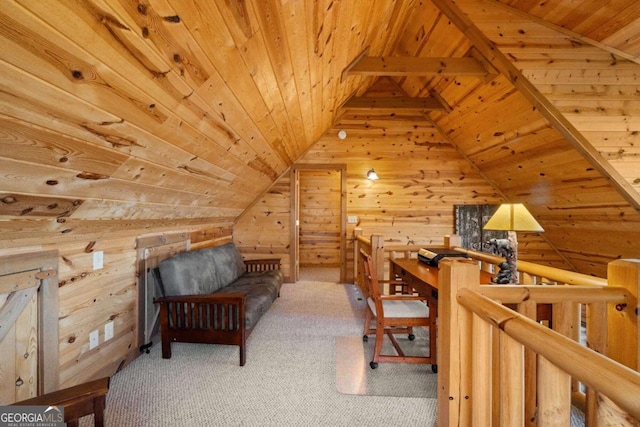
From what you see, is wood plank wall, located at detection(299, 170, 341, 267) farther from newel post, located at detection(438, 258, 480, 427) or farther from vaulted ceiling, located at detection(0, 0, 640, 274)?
newel post, located at detection(438, 258, 480, 427)

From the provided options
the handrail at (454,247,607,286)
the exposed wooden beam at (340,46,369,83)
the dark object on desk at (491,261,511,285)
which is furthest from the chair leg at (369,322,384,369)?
the exposed wooden beam at (340,46,369,83)

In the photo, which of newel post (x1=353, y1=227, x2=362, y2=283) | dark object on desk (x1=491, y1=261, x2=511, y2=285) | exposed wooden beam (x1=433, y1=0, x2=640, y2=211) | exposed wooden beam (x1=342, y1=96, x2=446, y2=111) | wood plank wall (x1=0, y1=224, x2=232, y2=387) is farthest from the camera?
newel post (x1=353, y1=227, x2=362, y2=283)

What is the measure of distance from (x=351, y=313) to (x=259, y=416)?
6.24 feet

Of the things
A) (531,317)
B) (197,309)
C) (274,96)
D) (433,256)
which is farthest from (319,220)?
Answer: (531,317)

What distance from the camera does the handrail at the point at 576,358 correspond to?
1.69 feet

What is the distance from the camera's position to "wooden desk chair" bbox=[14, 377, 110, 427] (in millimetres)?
1044

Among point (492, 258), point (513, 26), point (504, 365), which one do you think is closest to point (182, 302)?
point (504, 365)

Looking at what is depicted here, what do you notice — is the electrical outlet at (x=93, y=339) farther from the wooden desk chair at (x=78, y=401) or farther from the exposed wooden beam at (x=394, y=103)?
the exposed wooden beam at (x=394, y=103)

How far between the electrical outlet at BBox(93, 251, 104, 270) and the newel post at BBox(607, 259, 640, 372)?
2.78 meters

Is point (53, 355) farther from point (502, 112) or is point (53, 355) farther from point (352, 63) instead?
point (502, 112)

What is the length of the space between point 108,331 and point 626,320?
289 centimetres

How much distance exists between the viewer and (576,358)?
615mm

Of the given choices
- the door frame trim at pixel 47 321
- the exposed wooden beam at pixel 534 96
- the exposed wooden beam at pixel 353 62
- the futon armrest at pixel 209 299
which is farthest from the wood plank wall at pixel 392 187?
the door frame trim at pixel 47 321
